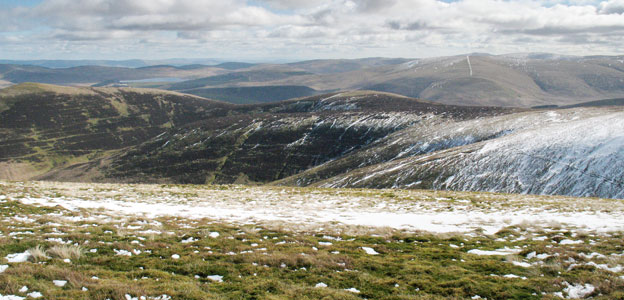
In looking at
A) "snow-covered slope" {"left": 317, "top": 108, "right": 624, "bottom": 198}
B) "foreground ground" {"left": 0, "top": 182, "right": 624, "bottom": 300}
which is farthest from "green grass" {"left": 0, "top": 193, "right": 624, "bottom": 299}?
"snow-covered slope" {"left": 317, "top": 108, "right": 624, "bottom": 198}

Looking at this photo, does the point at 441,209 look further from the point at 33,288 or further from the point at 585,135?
the point at 585,135

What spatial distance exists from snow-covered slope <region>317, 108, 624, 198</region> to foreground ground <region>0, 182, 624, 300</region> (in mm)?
40577

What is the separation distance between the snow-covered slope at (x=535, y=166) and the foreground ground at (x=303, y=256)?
40.6 m

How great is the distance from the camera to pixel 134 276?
10812 mm

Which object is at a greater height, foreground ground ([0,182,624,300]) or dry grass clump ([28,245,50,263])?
dry grass clump ([28,245,50,263])

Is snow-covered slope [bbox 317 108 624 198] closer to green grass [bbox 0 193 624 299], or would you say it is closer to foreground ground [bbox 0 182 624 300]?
foreground ground [bbox 0 182 624 300]

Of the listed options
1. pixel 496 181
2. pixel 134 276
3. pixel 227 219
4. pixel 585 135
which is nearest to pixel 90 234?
pixel 134 276

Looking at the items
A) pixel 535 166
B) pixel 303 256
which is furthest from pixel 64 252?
pixel 535 166

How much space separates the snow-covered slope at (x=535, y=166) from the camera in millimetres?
58094

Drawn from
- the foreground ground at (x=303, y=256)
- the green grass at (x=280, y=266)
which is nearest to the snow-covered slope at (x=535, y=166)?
the foreground ground at (x=303, y=256)

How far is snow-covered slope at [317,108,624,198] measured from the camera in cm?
5809

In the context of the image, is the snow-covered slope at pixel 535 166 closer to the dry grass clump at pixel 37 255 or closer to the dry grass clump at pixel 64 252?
the dry grass clump at pixel 64 252

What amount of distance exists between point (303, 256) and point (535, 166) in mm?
69973

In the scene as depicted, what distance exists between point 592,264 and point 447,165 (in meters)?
69.2
